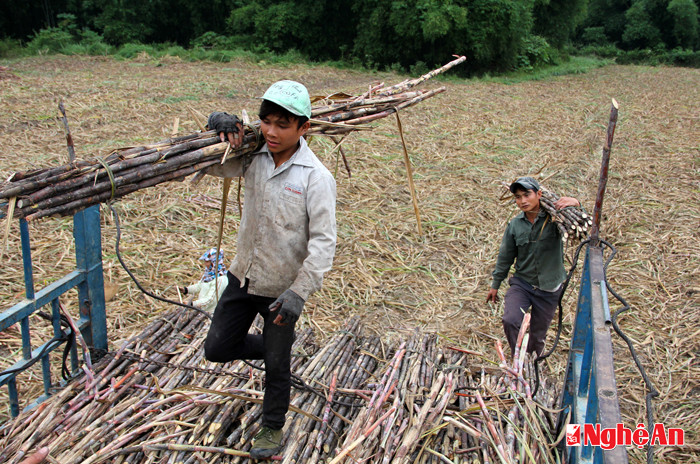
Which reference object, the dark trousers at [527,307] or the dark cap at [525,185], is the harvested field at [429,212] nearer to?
the dark trousers at [527,307]

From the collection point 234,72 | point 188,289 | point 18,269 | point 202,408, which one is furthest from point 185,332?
point 234,72

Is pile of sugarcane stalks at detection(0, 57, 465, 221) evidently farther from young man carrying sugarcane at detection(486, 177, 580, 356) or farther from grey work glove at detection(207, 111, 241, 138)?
young man carrying sugarcane at detection(486, 177, 580, 356)

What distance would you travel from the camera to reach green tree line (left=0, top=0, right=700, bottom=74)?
66.0 ft

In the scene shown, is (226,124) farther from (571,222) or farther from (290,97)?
(571,222)

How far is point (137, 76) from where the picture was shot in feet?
43.1

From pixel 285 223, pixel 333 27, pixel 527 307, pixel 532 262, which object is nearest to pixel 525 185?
pixel 532 262

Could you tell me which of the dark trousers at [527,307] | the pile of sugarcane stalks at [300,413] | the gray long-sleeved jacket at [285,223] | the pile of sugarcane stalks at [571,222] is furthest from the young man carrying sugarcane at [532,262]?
the gray long-sleeved jacket at [285,223]

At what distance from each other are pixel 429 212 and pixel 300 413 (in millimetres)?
4101

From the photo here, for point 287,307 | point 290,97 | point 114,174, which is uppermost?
point 290,97

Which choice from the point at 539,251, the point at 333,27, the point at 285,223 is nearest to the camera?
the point at 285,223

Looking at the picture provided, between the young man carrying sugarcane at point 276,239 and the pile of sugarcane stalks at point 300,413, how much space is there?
296 mm

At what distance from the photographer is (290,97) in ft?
7.71

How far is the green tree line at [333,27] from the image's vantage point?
2011 centimetres

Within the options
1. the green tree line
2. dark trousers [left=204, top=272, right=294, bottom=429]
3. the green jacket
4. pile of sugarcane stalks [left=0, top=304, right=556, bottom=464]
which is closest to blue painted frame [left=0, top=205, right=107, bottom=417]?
pile of sugarcane stalks [left=0, top=304, right=556, bottom=464]
